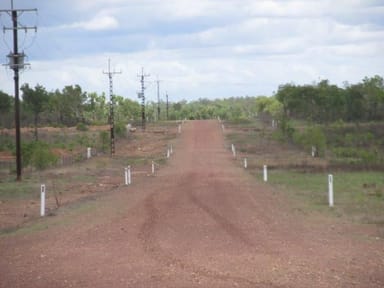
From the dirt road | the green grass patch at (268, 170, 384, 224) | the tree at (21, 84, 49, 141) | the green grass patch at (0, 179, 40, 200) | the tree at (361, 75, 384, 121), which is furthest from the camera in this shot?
the tree at (361, 75, 384, 121)

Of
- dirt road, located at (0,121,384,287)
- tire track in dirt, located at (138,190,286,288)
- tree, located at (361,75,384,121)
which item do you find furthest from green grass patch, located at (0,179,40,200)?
tree, located at (361,75,384,121)

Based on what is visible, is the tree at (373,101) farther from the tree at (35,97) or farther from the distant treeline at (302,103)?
the tree at (35,97)

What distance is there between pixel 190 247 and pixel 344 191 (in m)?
14.5

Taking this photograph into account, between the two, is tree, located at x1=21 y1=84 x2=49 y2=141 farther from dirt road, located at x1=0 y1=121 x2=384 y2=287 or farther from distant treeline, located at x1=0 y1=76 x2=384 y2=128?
dirt road, located at x1=0 y1=121 x2=384 y2=287

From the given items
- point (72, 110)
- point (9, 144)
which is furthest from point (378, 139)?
point (72, 110)

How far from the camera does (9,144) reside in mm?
57688

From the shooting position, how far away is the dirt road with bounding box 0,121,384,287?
961 centimetres

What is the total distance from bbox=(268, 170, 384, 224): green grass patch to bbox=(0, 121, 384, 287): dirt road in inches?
49.5

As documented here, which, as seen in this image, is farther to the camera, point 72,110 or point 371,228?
point 72,110

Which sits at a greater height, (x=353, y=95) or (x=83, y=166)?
(x=353, y=95)

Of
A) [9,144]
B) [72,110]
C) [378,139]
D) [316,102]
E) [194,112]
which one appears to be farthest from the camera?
[194,112]

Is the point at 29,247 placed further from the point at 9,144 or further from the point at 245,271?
the point at 9,144

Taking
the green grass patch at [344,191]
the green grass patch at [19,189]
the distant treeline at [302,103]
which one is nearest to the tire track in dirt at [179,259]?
the green grass patch at [344,191]

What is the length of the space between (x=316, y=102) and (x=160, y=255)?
74.8 meters
